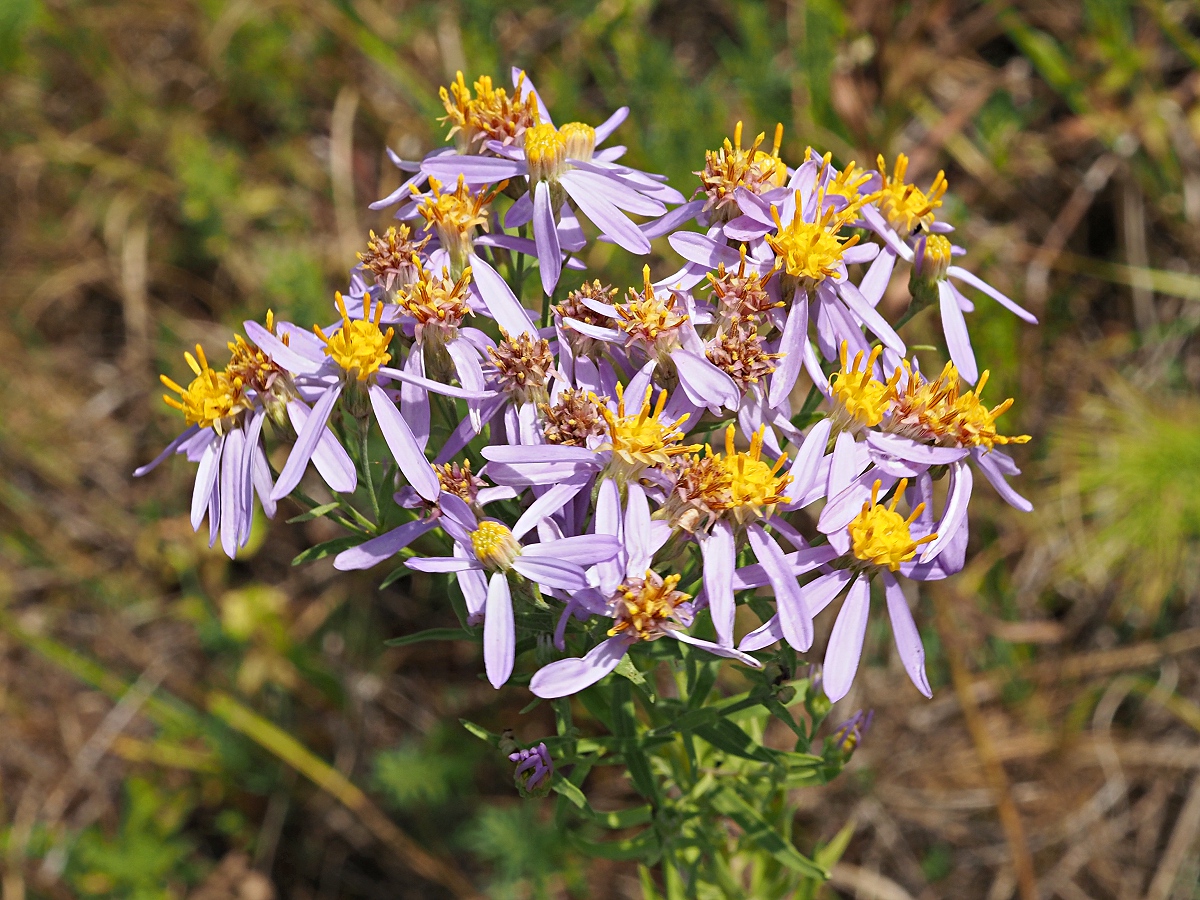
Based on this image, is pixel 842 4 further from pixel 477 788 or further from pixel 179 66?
pixel 477 788

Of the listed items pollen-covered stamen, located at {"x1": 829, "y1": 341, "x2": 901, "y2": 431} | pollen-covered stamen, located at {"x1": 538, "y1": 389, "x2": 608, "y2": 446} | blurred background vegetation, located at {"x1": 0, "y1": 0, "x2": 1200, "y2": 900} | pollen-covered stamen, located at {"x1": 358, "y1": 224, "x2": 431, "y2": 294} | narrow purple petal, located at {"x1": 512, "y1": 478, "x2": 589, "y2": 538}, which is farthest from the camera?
blurred background vegetation, located at {"x1": 0, "y1": 0, "x2": 1200, "y2": 900}

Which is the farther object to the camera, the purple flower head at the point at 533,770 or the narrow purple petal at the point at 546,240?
the narrow purple petal at the point at 546,240

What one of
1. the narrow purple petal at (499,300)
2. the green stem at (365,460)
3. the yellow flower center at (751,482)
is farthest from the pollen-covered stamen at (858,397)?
the green stem at (365,460)

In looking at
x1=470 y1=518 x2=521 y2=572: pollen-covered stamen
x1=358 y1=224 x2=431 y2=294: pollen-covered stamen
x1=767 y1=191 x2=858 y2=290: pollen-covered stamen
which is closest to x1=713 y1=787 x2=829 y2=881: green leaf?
x1=470 y1=518 x2=521 y2=572: pollen-covered stamen

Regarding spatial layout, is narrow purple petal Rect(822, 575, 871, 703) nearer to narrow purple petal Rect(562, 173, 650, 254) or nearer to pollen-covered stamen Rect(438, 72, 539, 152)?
narrow purple petal Rect(562, 173, 650, 254)

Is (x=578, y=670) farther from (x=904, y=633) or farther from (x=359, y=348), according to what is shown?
(x=359, y=348)

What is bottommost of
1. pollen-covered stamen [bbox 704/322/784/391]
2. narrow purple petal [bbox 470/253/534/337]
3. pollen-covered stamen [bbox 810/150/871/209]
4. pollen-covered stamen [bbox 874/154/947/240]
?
pollen-covered stamen [bbox 704/322/784/391]

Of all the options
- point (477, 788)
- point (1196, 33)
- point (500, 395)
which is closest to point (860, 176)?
point (500, 395)

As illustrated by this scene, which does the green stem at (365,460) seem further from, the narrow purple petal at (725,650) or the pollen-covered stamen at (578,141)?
the pollen-covered stamen at (578,141)
